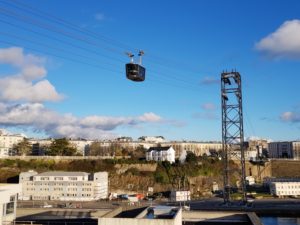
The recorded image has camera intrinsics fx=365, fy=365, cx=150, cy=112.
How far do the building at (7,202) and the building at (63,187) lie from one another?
138 feet

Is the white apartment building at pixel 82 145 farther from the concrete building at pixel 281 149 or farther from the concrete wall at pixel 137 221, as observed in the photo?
the concrete wall at pixel 137 221

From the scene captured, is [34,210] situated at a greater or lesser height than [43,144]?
lesser

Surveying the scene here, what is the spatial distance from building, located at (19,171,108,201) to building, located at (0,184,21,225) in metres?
42.0

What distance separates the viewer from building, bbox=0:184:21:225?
1652 cm

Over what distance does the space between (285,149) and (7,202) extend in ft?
461

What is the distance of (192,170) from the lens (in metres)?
74.1

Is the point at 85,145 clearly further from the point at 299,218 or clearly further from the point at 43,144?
the point at 299,218

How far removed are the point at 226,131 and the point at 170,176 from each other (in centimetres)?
2299

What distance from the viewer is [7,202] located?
17000 mm

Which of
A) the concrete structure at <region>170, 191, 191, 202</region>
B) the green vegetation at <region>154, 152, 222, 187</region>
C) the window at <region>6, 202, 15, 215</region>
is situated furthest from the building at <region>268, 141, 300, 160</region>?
the window at <region>6, 202, 15, 215</region>

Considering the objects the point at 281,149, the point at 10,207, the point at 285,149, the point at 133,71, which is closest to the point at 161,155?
the point at 133,71

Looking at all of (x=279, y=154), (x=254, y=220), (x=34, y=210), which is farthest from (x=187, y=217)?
(x=279, y=154)

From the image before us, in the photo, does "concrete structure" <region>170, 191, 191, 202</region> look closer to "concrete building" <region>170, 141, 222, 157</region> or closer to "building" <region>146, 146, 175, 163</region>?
"building" <region>146, 146, 175, 163</region>

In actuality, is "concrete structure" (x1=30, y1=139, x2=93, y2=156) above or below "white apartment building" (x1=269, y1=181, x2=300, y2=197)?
above
